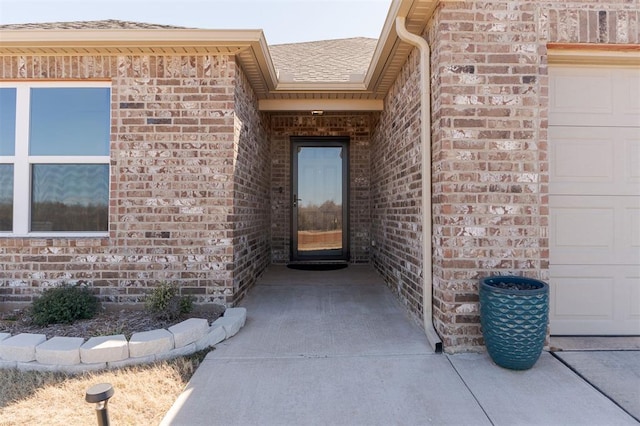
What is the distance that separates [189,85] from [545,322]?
4.00 metres

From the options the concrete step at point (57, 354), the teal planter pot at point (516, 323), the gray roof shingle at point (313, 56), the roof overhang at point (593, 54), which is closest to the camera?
the teal planter pot at point (516, 323)

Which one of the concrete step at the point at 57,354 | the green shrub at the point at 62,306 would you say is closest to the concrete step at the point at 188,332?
the concrete step at the point at 57,354

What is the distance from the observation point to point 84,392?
7.54 ft

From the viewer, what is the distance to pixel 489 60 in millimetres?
2873

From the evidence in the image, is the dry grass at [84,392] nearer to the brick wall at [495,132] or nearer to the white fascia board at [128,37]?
the brick wall at [495,132]

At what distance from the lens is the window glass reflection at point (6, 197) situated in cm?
385

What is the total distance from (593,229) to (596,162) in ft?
2.03

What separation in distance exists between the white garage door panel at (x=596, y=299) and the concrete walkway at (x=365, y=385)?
0.61 m

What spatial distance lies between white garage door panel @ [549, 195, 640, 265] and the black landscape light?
351 centimetres

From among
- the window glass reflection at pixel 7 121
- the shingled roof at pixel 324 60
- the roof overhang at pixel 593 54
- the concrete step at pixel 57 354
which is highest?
the shingled roof at pixel 324 60

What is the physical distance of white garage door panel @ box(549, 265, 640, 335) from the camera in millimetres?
3152

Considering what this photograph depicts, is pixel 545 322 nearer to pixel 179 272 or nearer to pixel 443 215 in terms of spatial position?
pixel 443 215

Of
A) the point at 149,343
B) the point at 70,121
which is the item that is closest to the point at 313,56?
the point at 70,121

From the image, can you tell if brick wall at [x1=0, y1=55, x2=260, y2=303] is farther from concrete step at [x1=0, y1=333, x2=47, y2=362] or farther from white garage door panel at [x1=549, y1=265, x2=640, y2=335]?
white garage door panel at [x1=549, y1=265, x2=640, y2=335]
